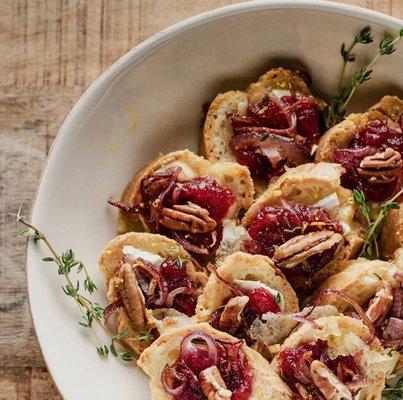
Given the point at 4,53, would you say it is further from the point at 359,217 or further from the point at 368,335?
the point at 368,335

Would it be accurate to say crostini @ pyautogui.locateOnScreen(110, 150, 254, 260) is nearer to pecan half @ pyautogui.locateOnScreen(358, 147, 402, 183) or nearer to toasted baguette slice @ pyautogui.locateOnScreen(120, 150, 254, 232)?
toasted baguette slice @ pyautogui.locateOnScreen(120, 150, 254, 232)

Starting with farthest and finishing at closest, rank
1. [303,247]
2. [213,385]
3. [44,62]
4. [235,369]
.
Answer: [44,62], [303,247], [235,369], [213,385]

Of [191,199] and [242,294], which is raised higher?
[191,199]

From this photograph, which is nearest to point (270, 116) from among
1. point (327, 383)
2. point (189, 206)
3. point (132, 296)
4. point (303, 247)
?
point (189, 206)

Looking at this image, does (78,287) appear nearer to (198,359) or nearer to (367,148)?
(198,359)

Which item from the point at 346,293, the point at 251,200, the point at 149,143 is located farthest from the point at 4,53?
the point at 346,293

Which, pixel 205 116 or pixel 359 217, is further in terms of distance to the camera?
pixel 205 116

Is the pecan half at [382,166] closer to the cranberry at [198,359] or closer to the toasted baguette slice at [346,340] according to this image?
the toasted baguette slice at [346,340]

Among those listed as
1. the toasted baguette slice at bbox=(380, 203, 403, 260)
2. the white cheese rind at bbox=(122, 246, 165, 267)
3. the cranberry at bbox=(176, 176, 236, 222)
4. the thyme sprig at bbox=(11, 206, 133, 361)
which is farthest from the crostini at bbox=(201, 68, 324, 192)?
the thyme sprig at bbox=(11, 206, 133, 361)
